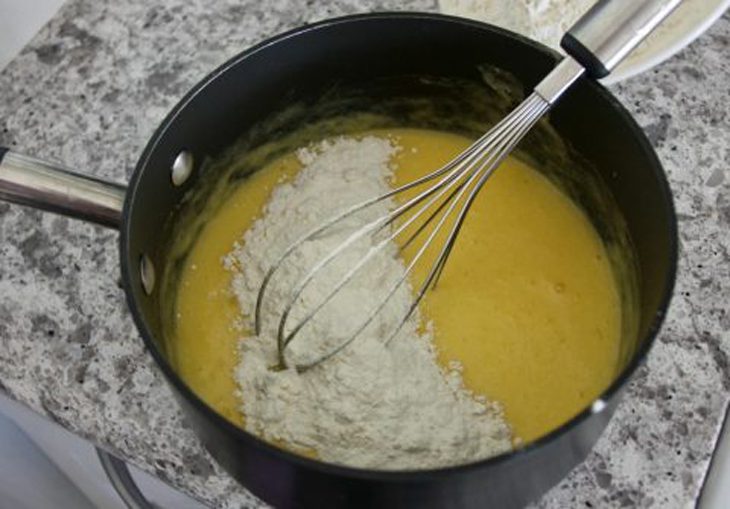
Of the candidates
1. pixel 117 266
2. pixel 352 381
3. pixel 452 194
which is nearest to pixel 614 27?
pixel 452 194

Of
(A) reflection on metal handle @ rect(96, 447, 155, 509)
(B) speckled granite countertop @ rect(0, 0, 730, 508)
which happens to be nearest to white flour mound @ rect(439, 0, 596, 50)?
(B) speckled granite countertop @ rect(0, 0, 730, 508)

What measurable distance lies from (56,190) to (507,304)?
0.30 m

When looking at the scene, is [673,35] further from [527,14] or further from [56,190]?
[56,190]

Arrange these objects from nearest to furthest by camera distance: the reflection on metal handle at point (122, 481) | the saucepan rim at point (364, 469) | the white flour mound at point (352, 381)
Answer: the saucepan rim at point (364, 469) → the white flour mound at point (352, 381) → the reflection on metal handle at point (122, 481)

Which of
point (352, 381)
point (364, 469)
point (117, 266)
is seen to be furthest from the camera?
point (117, 266)

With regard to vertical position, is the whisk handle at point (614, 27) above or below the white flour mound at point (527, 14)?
above

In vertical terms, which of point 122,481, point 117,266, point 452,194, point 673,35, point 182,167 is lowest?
point 122,481

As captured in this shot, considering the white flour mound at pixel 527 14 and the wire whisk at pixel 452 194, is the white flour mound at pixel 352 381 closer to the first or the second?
the wire whisk at pixel 452 194

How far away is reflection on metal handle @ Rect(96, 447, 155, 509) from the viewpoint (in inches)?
27.1

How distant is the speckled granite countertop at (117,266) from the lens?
609 millimetres

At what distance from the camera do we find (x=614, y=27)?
548mm

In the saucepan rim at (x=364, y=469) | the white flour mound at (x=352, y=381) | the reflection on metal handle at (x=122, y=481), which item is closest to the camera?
the saucepan rim at (x=364, y=469)

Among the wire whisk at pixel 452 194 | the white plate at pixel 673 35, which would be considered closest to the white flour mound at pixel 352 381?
the wire whisk at pixel 452 194

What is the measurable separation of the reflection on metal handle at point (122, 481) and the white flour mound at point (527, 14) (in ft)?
1.44
